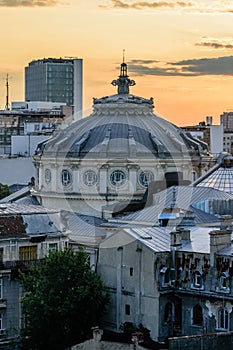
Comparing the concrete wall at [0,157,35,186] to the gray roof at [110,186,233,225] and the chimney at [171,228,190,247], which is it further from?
the chimney at [171,228,190,247]

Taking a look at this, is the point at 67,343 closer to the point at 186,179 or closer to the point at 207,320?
the point at 207,320

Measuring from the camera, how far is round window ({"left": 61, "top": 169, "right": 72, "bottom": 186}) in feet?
275

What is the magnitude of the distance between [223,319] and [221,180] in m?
23.5

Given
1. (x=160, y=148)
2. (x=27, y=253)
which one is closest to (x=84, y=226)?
(x=160, y=148)

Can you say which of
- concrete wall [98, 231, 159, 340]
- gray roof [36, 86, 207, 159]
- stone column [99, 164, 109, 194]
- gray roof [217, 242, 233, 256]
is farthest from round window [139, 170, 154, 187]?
gray roof [217, 242, 233, 256]

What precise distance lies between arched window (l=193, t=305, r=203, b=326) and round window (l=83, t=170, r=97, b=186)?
26.3 meters

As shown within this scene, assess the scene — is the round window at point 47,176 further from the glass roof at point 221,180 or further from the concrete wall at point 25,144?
the concrete wall at point 25,144

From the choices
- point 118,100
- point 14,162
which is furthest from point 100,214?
point 14,162

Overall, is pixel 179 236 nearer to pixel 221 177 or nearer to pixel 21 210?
pixel 21 210

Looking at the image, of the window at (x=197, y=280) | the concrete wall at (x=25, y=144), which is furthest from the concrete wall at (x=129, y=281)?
the concrete wall at (x=25, y=144)

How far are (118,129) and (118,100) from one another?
3700mm

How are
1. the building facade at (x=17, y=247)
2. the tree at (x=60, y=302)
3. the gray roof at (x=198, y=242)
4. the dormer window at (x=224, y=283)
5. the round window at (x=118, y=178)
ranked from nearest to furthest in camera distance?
the dormer window at (x=224, y=283)
the tree at (x=60, y=302)
the gray roof at (x=198, y=242)
the building facade at (x=17, y=247)
the round window at (x=118, y=178)

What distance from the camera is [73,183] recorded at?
83.4 metres

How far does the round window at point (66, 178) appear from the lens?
8388 centimetres
